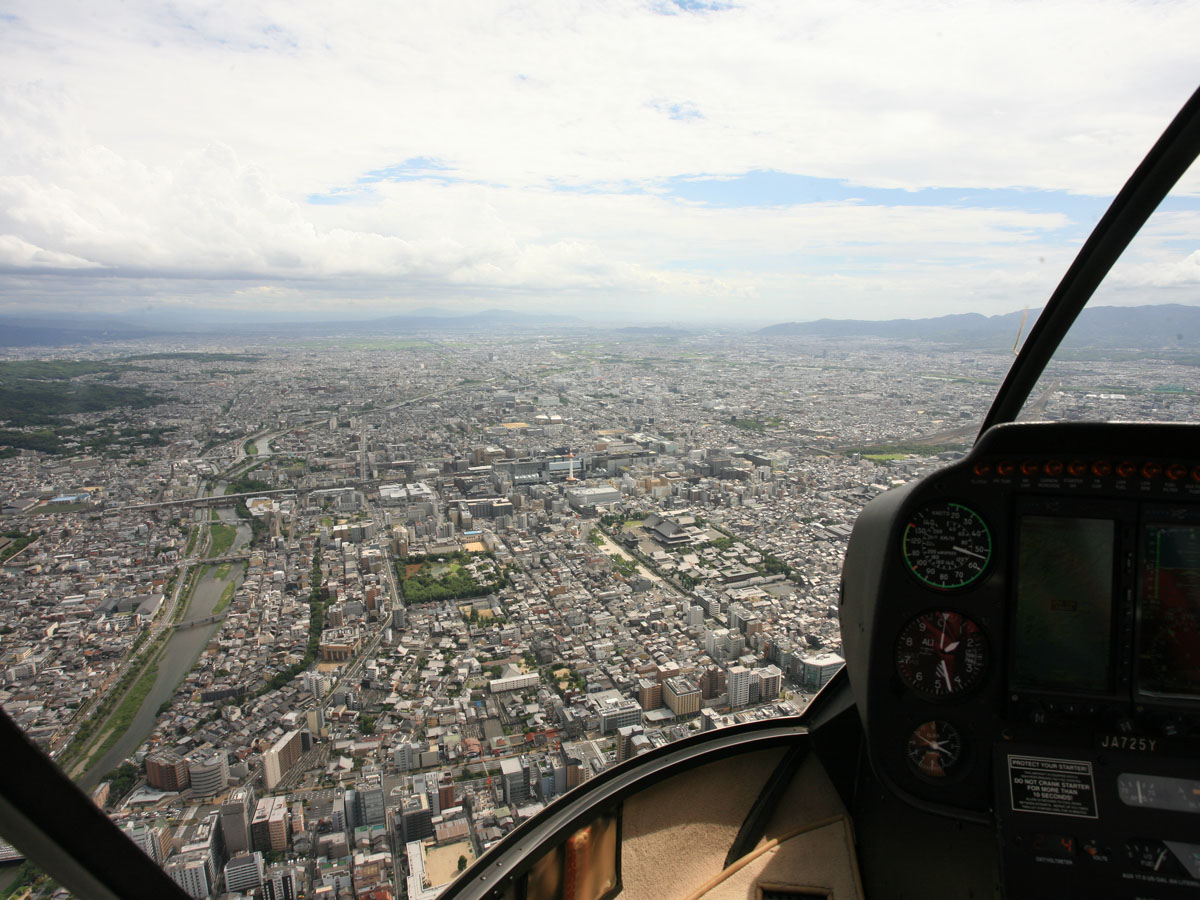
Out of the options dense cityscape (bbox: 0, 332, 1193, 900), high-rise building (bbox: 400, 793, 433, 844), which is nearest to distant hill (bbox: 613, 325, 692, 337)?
dense cityscape (bbox: 0, 332, 1193, 900)

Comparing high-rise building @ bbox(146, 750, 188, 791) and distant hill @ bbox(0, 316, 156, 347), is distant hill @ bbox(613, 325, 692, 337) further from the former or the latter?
high-rise building @ bbox(146, 750, 188, 791)

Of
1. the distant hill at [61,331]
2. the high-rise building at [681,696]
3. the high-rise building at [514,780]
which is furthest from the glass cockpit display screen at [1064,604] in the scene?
the distant hill at [61,331]

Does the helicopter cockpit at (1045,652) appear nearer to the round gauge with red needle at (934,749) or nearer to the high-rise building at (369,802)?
the round gauge with red needle at (934,749)

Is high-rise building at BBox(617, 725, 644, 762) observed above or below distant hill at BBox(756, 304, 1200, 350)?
below

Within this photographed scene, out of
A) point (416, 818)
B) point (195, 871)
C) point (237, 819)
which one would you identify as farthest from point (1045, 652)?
point (237, 819)

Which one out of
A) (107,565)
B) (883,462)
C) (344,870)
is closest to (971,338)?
(883,462)

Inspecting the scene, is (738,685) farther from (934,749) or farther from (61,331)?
(61,331)
